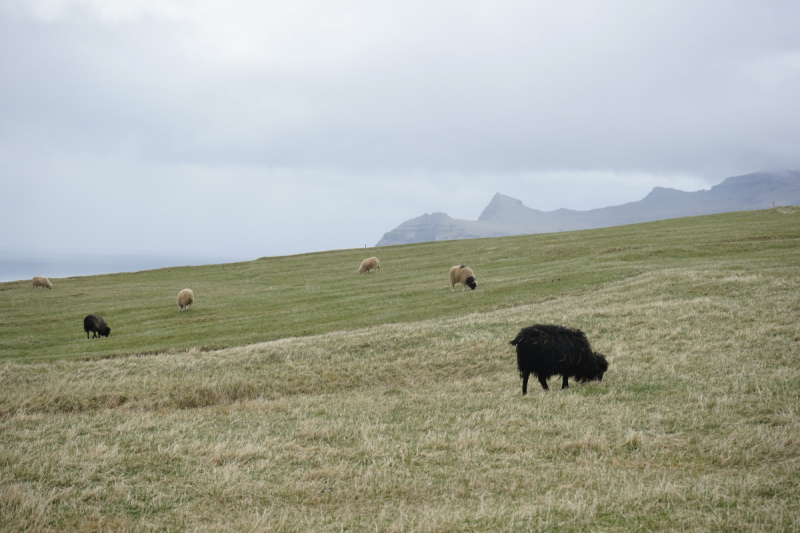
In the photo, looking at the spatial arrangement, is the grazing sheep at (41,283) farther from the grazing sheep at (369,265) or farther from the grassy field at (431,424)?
the grazing sheep at (369,265)

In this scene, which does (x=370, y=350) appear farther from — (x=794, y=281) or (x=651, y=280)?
(x=794, y=281)

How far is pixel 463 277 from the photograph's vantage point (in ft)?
121

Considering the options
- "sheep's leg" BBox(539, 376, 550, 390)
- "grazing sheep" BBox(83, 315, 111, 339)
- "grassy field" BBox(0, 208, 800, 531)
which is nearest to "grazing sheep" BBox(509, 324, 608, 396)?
"sheep's leg" BBox(539, 376, 550, 390)

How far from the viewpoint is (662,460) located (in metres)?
7.09

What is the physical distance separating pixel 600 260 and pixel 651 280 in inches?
532

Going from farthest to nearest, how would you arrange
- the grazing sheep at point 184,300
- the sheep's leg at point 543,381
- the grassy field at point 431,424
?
the grazing sheep at point 184,300
the sheep's leg at point 543,381
the grassy field at point 431,424

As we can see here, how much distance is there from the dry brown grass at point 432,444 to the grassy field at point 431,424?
0.04m

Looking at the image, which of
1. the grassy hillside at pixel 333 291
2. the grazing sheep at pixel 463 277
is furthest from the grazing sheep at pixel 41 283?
the grazing sheep at pixel 463 277

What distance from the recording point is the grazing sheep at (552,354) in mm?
12016

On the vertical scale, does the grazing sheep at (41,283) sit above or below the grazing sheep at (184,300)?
above

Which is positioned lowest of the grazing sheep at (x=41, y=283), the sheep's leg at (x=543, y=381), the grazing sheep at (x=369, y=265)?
the sheep's leg at (x=543, y=381)

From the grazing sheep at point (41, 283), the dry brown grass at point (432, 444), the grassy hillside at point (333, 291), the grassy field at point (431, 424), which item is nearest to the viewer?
A: the dry brown grass at point (432, 444)

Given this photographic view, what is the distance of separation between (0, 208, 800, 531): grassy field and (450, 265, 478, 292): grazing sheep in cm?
664

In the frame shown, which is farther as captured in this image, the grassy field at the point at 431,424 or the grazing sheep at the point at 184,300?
the grazing sheep at the point at 184,300
